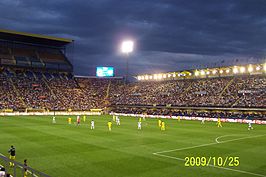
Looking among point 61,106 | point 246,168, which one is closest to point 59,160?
point 246,168

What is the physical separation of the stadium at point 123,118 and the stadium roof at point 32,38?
1.08ft

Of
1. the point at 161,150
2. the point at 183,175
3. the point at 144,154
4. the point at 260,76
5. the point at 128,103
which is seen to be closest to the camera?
the point at 183,175

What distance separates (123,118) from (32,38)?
53.1 metres

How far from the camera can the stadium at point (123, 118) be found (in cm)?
1978

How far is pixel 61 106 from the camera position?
88562 millimetres

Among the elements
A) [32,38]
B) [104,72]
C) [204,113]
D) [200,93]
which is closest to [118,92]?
[104,72]

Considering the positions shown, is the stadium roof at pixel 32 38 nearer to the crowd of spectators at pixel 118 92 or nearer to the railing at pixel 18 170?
the crowd of spectators at pixel 118 92

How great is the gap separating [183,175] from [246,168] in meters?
5.01

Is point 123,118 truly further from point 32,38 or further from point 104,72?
point 32,38

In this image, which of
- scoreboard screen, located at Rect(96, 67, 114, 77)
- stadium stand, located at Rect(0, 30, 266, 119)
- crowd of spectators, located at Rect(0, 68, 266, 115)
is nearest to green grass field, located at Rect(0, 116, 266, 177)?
stadium stand, located at Rect(0, 30, 266, 119)

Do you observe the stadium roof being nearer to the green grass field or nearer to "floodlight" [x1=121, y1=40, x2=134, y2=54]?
"floodlight" [x1=121, y1=40, x2=134, y2=54]

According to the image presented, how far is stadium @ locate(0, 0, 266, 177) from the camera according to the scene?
19.8 metres

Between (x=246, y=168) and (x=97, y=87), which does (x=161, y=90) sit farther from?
(x=246, y=168)

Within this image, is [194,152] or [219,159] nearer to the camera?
[219,159]
